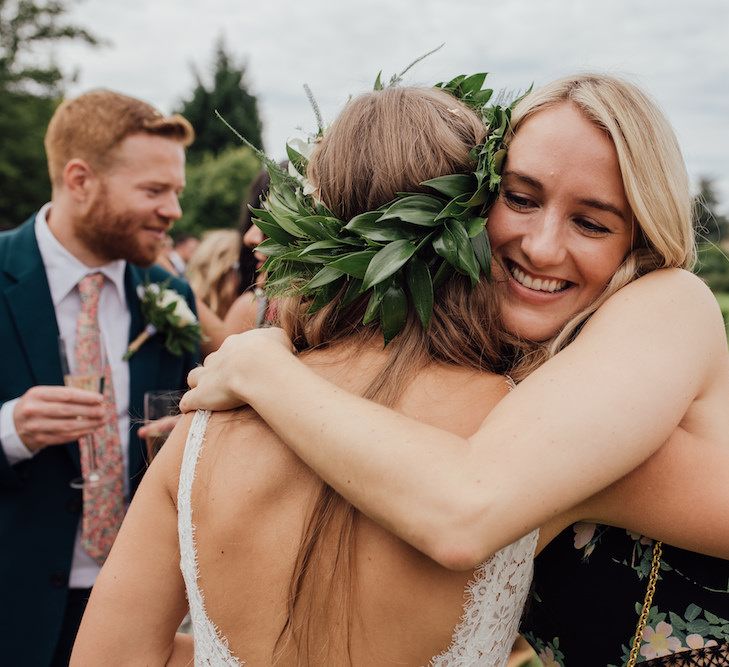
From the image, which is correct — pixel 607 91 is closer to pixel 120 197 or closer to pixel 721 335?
pixel 721 335

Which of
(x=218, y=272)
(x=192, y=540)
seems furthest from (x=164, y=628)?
(x=218, y=272)

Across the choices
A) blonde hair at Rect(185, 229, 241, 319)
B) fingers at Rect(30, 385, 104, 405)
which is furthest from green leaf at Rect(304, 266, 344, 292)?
blonde hair at Rect(185, 229, 241, 319)

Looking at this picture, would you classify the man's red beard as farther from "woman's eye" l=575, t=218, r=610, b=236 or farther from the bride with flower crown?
"woman's eye" l=575, t=218, r=610, b=236

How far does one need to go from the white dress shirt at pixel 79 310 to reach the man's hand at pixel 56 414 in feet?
0.52

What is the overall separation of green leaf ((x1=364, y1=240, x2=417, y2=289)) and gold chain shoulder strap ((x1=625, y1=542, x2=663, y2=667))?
3.13 feet

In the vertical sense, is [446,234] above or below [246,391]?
above

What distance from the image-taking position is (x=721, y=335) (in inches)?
66.6

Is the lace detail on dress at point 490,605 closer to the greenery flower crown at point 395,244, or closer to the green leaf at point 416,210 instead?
the greenery flower crown at point 395,244

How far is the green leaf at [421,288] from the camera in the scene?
1672 mm

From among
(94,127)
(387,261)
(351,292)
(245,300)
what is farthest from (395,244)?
(245,300)

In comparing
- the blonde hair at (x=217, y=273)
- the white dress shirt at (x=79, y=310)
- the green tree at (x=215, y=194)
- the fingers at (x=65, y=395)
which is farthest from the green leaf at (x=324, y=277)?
the green tree at (x=215, y=194)

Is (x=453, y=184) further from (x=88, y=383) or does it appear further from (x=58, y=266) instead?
(x=58, y=266)

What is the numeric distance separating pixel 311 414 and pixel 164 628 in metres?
0.85

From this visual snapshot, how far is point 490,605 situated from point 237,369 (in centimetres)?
82
